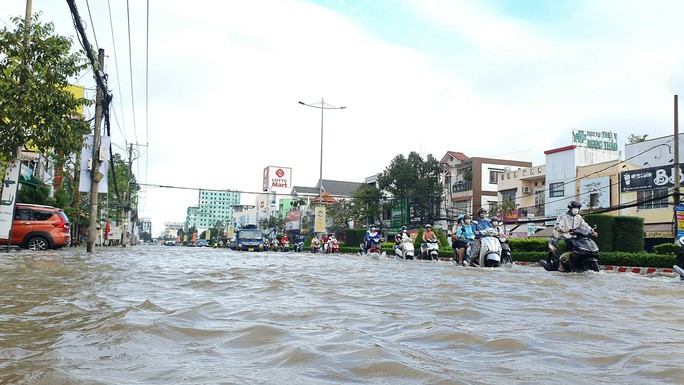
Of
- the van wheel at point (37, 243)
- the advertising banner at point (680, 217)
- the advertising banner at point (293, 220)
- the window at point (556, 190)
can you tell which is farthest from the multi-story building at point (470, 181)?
the advertising banner at point (293, 220)

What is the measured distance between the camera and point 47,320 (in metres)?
3.67

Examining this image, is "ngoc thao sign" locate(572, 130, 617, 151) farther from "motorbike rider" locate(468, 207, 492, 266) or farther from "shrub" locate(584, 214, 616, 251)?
"motorbike rider" locate(468, 207, 492, 266)

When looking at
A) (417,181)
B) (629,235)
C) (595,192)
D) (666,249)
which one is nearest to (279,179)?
(417,181)

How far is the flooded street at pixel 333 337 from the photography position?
2326 mm

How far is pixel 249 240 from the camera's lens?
36.6 meters

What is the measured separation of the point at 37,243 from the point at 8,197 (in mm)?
3803

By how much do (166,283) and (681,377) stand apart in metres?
5.51

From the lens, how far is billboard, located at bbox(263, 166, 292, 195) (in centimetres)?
9956

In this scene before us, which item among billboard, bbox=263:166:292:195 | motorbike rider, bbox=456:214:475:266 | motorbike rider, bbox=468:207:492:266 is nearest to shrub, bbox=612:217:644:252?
motorbike rider, bbox=456:214:475:266

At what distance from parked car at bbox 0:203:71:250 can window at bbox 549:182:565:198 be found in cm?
2848

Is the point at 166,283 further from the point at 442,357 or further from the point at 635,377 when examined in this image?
the point at 635,377

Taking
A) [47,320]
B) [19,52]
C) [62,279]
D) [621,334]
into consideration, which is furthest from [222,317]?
[19,52]

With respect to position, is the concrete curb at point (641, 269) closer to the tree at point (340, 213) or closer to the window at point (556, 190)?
the window at point (556, 190)

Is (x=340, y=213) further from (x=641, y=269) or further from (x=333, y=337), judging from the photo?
(x=333, y=337)
